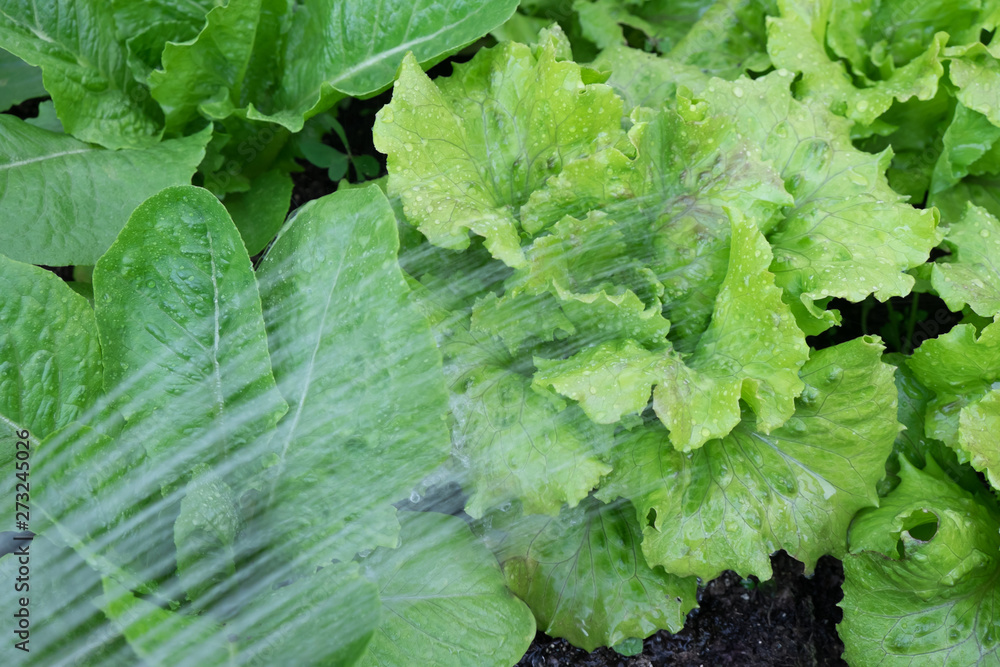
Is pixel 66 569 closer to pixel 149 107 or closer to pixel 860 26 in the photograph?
pixel 149 107

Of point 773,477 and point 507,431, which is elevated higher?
point 507,431

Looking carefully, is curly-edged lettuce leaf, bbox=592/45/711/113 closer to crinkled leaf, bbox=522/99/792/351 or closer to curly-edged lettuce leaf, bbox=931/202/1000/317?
crinkled leaf, bbox=522/99/792/351

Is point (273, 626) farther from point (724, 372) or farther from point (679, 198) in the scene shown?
point (679, 198)

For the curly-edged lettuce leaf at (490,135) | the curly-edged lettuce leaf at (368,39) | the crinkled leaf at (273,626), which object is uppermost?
the curly-edged lettuce leaf at (368,39)

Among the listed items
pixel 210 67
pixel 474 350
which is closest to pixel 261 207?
pixel 210 67

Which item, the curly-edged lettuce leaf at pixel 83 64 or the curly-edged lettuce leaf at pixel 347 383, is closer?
the curly-edged lettuce leaf at pixel 347 383

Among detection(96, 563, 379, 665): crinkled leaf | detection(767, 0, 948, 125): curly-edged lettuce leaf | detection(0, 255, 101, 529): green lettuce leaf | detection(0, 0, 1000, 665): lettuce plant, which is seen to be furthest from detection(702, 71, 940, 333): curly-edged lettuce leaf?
detection(0, 255, 101, 529): green lettuce leaf

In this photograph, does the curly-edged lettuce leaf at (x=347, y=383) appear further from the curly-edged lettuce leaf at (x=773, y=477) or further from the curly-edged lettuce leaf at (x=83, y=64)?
the curly-edged lettuce leaf at (x=83, y=64)

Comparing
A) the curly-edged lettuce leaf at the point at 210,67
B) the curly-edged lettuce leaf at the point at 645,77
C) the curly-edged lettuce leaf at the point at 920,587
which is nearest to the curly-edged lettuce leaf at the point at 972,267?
the curly-edged lettuce leaf at the point at 920,587

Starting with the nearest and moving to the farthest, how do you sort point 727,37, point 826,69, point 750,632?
point 750,632
point 826,69
point 727,37
